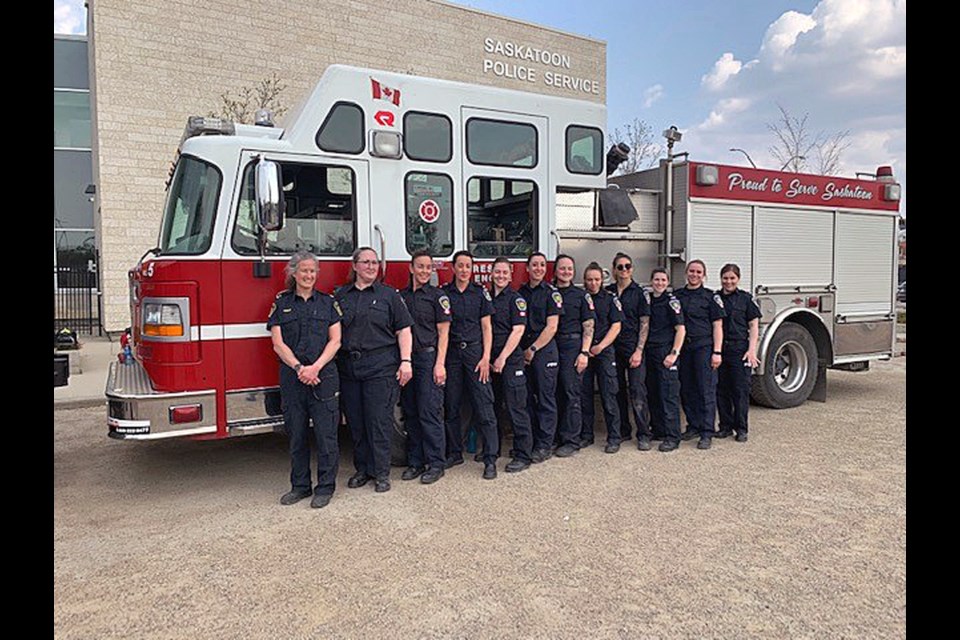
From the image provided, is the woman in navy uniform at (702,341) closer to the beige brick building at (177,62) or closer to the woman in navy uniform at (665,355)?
the woman in navy uniform at (665,355)

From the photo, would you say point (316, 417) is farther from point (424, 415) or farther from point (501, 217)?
point (501, 217)

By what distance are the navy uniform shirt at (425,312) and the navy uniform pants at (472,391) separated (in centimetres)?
28

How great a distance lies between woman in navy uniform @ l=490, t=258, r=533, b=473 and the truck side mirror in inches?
69.5

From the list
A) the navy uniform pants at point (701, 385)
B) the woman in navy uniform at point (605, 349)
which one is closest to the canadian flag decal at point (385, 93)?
the woman in navy uniform at point (605, 349)

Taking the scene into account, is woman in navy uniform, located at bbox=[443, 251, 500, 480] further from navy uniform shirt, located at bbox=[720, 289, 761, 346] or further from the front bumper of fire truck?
navy uniform shirt, located at bbox=[720, 289, 761, 346]

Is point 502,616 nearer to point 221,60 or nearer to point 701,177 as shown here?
point 701,177

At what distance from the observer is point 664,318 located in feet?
20.0

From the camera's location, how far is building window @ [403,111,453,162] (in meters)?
5.17

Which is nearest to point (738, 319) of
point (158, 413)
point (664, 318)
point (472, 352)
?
point (664, 318)

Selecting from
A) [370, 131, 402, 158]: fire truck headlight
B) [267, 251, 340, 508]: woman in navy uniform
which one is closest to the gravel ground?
[267, 251, 340, 508]: woman in navy uniform

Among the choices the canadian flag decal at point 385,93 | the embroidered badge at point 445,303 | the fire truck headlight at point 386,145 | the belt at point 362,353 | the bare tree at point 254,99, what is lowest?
the belt at point 362,353

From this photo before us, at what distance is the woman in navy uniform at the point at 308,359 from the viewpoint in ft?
14.7

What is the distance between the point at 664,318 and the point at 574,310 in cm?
96

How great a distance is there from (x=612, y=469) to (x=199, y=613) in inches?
128
